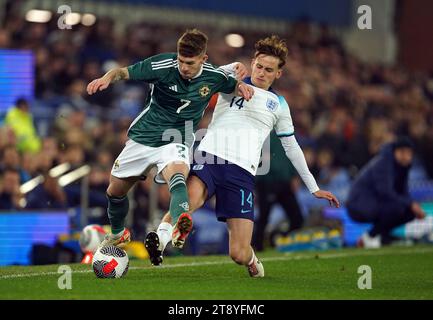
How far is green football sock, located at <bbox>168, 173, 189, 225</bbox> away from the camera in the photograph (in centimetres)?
902

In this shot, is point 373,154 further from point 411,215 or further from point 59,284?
point 59,284

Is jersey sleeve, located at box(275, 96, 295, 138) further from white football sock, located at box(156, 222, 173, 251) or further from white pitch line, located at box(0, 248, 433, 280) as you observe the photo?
white pitch line, located at box(0, 248, 433, 280)

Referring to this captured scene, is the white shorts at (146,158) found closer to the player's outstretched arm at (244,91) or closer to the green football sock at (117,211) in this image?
the green football sock at (117,211)

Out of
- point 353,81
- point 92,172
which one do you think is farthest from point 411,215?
point 353,81

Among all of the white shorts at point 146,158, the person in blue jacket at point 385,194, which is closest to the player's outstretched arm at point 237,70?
the white shorts at point 146,158

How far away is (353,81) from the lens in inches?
997

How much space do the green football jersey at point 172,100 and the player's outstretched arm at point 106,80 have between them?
0.23 meters

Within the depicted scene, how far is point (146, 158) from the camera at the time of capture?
382 inches

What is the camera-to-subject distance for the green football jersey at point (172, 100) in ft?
31.7

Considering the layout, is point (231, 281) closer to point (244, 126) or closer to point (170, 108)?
point (244, 126)

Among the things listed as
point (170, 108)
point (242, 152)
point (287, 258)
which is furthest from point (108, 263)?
point (287, 258)

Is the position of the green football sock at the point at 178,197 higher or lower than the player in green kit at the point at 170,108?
lower

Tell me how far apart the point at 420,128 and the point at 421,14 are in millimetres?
7338

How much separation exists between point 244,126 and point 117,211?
4.67ft
